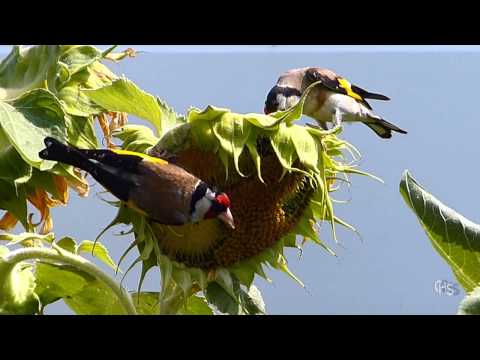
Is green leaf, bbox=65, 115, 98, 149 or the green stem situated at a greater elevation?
green leaf, bbox=65, 115, 98, 149

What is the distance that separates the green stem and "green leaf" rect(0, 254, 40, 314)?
0.05 feet

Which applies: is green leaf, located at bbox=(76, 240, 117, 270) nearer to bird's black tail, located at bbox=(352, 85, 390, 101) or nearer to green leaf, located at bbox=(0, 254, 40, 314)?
green leaf, located at bbox=(0, 254, 40, 314)

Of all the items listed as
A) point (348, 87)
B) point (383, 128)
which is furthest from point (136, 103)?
point (383, 128)

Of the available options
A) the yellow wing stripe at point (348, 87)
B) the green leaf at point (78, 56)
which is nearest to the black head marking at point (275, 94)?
the yellow wing stripe at point (348, 87)

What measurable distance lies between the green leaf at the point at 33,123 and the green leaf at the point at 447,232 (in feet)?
1.24

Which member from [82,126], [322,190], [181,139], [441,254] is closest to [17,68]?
[82,126]

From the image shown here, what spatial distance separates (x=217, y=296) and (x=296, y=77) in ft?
1.70

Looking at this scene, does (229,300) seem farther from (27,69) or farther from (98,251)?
(27,69)

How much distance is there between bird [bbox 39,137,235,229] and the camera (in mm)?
719

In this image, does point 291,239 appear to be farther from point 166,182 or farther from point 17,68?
point 17,68

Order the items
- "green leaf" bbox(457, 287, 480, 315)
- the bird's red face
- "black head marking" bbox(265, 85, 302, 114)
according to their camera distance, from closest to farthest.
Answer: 1. "green leaf" bbox(457, 287, 480, 315)
2. the bird's red face
3. "black head marking" bbox(265, 85, 302, 114)

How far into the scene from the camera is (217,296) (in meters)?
0.76

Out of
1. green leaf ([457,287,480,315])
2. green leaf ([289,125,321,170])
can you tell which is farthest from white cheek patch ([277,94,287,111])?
green leaf ([457,287,480,315])

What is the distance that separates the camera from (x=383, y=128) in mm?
1530
